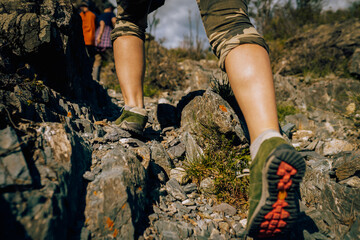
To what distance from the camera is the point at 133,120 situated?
1.78m

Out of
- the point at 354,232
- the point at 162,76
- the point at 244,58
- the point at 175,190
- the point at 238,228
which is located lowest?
the point at 354,232

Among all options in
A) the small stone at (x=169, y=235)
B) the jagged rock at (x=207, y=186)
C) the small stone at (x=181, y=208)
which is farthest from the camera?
the jagged rock at (x=207, y=186)

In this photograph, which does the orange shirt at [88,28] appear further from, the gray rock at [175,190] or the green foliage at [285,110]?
the gray rock at [175,190]

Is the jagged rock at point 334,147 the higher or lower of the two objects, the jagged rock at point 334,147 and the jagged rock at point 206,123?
the lower

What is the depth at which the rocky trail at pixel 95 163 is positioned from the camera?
0.93 metres

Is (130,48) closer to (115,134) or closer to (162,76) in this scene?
(115,134)

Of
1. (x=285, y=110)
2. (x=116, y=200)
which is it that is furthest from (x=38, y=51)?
(x=285, y=110)

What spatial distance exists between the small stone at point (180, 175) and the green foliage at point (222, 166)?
0.04m

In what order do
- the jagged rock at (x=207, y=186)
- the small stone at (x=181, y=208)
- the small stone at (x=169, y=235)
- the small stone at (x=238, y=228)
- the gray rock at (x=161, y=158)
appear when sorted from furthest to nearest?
1. the gray rock at (x=161, y=158)
2. the jagged rock at (x=207, y=186)
3. the small stone at (x=181, y=208)
4. the small stone at (x=238, y=228)
5. the small stone at (x=169, y=235)

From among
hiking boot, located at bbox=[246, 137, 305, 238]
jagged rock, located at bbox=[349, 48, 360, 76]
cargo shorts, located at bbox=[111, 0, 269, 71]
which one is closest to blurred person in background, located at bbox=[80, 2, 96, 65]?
cargo shorts, located at bbox=[111, 0, 269, 71]

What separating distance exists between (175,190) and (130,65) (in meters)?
1.17

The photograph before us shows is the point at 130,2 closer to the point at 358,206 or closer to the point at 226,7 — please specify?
the point at 226,7

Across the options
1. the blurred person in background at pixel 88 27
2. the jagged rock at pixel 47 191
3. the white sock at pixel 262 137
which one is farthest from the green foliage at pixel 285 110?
the blurred person in background at pixel 88 27

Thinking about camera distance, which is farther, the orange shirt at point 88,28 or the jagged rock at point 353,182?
the orange shirt at point 88,28
